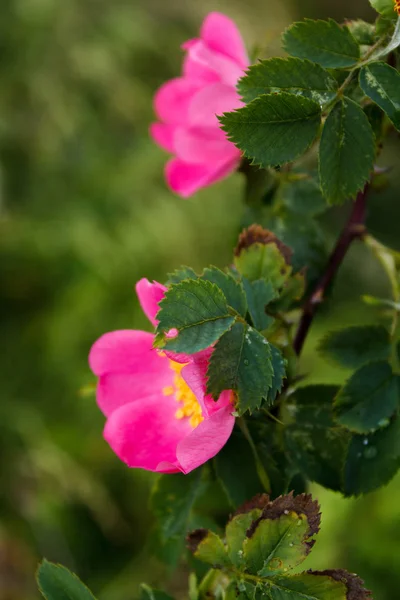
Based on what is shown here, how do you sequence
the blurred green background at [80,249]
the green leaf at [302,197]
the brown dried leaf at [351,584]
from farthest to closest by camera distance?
the blurred green background at [80,249], the green leaf at [302,197], the brown dried leaf at [351,584]

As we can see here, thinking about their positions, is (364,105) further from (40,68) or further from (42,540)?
(40,68)

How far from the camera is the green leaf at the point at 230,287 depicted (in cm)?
24

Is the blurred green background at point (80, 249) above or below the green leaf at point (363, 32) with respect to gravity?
below

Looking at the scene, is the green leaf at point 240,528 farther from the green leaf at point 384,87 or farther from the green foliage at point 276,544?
the green leaf at point 384,87

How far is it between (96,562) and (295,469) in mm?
1148

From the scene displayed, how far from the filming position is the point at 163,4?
215 cm

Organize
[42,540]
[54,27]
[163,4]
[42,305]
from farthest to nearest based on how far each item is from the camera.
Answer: [163,4]
[54,27]
[42,305]
[42,540]

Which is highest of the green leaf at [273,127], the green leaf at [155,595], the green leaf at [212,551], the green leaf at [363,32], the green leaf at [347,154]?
the green leaf at [363,32]

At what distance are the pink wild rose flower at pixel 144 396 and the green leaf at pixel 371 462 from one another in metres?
0.06

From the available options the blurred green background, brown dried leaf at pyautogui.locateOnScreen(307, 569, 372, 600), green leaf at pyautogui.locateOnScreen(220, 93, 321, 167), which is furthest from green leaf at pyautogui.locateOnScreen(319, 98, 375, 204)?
the blurred green background

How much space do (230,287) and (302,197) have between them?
3.7 inches

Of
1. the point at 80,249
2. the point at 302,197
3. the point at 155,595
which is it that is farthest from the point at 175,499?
the point at 80,249

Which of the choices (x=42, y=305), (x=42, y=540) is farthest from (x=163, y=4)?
(x=42, y=540)

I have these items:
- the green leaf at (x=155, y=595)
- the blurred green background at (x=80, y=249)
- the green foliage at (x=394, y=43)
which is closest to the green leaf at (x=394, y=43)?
the green foliage at (x=394, y=43)
